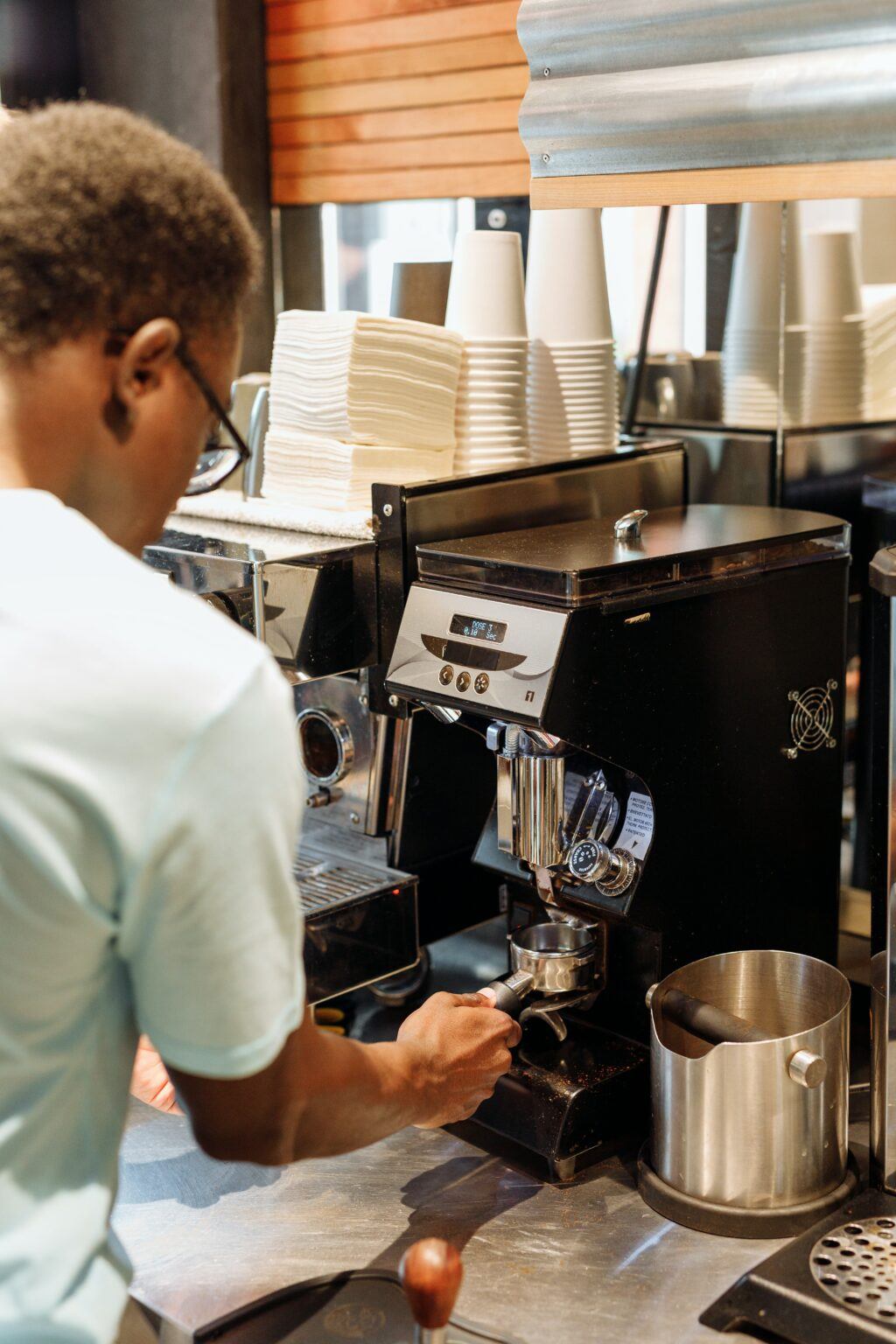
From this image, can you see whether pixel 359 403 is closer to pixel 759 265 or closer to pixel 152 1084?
pixel 759 265

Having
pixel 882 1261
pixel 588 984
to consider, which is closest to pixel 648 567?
pixel 588 984

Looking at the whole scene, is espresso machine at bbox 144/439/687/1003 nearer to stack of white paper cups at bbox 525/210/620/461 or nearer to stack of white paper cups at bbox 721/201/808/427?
stack of white paper cups at bbox 525/210/620/461

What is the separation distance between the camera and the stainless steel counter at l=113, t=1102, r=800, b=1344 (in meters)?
1.29

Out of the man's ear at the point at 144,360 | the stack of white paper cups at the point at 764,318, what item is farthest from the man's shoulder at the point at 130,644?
the stack of white paper cups at the point at 764,318

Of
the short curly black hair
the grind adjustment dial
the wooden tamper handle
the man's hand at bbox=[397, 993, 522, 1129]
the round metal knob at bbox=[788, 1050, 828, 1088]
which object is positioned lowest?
the round metal knob at bbox=[788, 1050, 828, 1088]

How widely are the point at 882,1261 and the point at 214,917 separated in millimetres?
837

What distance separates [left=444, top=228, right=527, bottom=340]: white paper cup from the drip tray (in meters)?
1.09

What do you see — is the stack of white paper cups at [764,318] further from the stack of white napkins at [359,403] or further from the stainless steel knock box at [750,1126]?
the stainless steel knock box at [750,1126]

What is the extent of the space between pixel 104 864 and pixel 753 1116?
0.84m

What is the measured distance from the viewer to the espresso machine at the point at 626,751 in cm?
143

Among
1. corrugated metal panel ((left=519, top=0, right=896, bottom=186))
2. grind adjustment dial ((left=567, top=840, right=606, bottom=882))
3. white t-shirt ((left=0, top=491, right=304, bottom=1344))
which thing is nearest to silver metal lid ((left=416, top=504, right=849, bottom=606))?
grind adjustment dial ((left=567, top=840, right=606, bottom=882))

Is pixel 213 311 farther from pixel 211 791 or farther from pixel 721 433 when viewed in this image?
pixel 721 433

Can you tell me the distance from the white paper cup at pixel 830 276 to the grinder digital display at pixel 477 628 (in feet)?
2.85

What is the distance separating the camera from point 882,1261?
1.29 m
